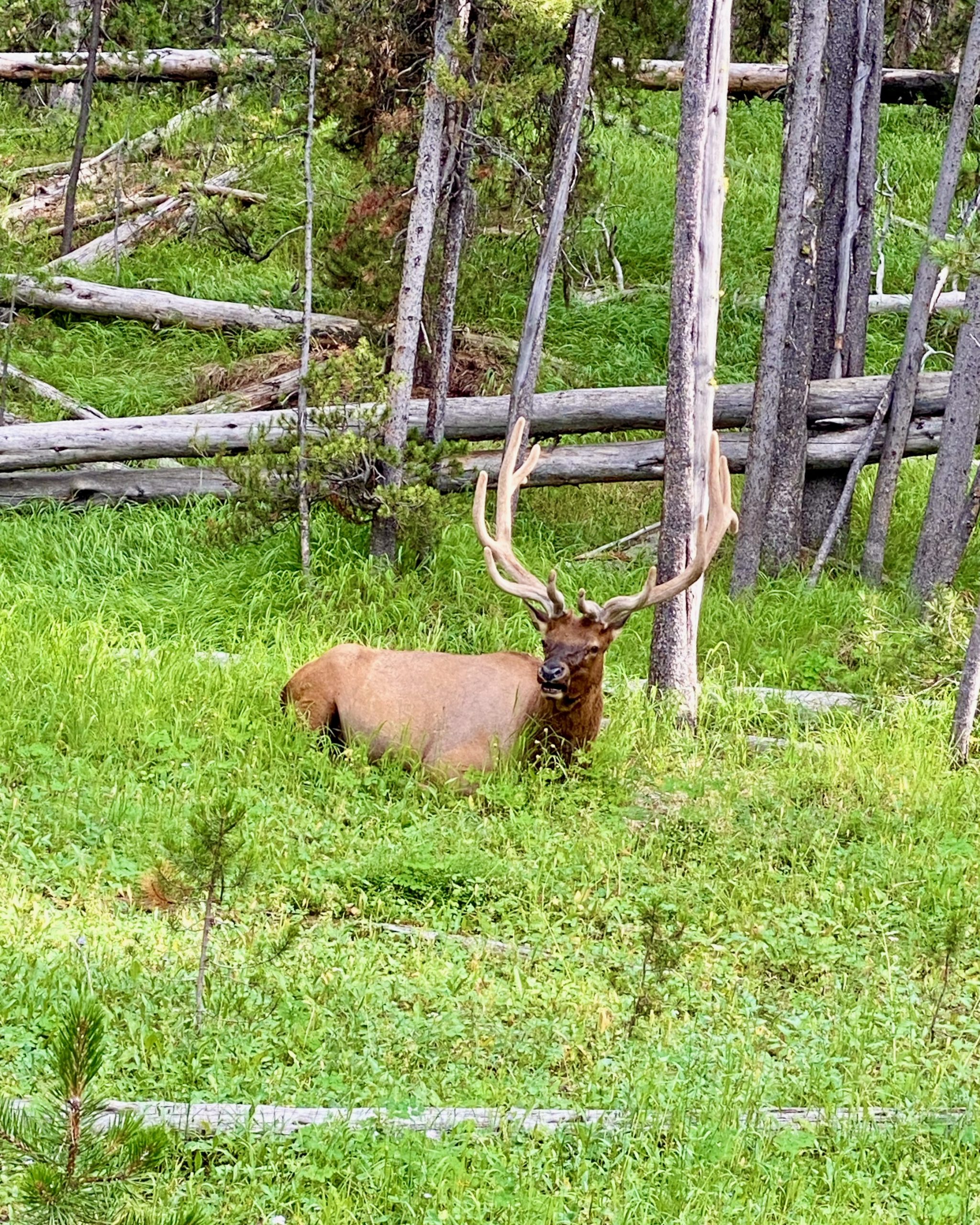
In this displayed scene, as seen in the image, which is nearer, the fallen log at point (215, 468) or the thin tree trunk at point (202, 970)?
the thin tree trunk at point (202, 970)

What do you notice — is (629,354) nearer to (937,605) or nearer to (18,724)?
(937,605)

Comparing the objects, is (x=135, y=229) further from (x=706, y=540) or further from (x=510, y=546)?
(x=706, y=540)

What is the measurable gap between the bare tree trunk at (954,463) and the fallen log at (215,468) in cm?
130

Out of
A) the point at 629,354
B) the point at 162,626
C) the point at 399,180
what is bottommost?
the point at 162,626

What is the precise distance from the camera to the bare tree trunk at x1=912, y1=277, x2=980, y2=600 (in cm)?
973

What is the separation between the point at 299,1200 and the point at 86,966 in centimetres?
156

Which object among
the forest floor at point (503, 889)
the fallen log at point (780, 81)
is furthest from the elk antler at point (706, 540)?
the fallen log at point (780, 81)

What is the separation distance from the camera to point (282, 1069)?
15.5 ft

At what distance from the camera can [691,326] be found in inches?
327

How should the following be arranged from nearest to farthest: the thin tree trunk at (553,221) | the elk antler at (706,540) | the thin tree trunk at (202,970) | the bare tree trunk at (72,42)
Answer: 1. the thin tree trunk at (202,970)
2. the elk antler at (706,540)
3. the thin tree trunk at (553,221)
4. the bare tree trunk at (72,42)

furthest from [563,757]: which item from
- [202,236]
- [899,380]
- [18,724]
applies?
[202,236]

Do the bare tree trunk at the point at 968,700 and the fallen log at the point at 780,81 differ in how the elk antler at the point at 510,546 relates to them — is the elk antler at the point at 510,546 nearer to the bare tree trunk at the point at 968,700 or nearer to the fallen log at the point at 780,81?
the bare tree trunk at the point at 968,700

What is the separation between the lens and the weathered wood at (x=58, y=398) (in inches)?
A: 504

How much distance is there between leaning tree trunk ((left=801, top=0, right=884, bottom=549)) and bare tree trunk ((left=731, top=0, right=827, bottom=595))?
49 cm
